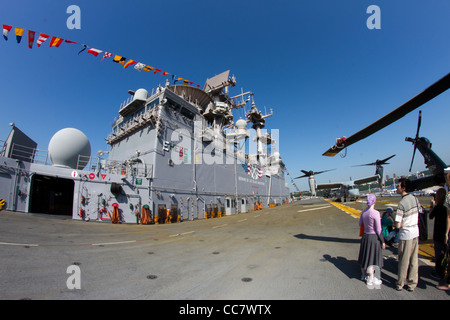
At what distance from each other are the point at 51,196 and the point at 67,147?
5863 millimetres

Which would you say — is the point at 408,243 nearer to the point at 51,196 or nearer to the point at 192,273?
the point at 192,273

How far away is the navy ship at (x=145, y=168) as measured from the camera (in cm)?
1238

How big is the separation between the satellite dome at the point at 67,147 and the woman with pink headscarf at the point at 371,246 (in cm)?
1588

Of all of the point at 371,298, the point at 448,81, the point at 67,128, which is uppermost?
the point at 67,128

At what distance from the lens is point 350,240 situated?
6578 millimetres

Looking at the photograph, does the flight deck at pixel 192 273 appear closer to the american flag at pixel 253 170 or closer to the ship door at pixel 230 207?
the ship door at pixel 230 207

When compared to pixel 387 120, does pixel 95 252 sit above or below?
below

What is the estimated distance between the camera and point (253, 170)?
33.1 metres

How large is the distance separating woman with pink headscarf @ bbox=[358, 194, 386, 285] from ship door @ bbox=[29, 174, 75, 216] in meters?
19.0

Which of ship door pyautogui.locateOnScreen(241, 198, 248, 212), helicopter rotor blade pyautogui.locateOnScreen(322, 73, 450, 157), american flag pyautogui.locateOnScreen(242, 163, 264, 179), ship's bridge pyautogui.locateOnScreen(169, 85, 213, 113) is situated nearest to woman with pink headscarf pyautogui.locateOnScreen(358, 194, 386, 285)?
helicopter rotor blade pyautogui.locateOnScreen(322, 73, 450, 157)

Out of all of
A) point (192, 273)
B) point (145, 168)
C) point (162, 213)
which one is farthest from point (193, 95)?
point (192, 273)

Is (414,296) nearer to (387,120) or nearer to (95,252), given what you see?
(387,120)

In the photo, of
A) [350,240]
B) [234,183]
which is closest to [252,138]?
[234,183]
